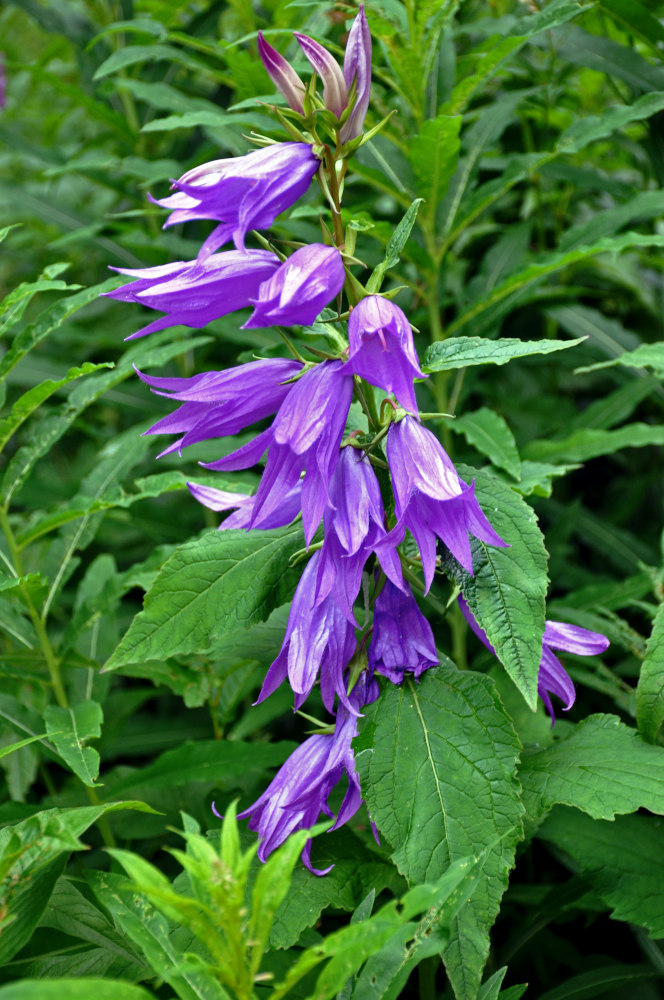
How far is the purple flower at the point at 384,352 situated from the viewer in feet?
2.86

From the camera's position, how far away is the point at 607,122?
1645 millimetres

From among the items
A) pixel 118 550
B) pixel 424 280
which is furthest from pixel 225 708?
pixel 118 550

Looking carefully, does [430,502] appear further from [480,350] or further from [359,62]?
[359,62]

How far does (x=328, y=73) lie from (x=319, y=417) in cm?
39

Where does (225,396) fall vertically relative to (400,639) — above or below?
above

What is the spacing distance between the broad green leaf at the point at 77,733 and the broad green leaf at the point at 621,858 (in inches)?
26.8

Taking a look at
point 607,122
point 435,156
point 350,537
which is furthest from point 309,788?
point 607,122

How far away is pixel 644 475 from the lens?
92.9 inches

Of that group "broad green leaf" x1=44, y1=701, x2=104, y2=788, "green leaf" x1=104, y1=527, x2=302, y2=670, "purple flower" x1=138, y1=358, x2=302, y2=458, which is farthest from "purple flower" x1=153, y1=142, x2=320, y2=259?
"broad green leaf" x1=44, y1=701, x2=104, y2=788

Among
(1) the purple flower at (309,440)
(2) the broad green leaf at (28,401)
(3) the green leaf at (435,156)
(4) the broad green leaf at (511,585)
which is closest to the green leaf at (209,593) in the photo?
(1) the purple flower at (309,440)

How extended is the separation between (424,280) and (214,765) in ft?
3.53

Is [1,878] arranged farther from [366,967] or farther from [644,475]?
[644,475]

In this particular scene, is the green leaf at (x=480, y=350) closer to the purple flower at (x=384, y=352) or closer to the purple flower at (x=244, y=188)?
the purple flower at (x=384, y=352)

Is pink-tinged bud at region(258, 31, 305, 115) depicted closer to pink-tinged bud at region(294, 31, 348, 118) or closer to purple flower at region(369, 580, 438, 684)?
pink-tinged bud at region(294, 31, 348, 118)
